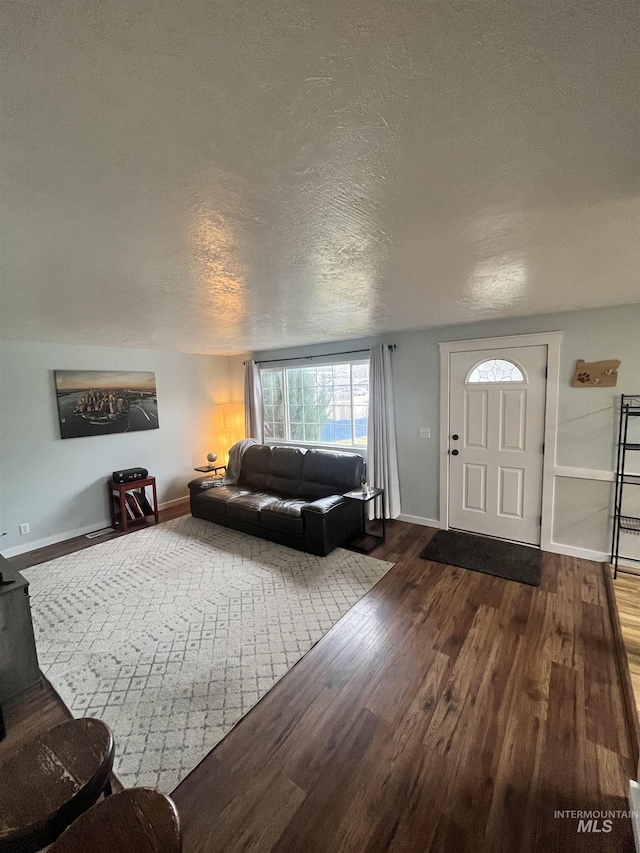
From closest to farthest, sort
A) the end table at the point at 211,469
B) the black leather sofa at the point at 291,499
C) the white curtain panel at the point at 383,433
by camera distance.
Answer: the black leather sofa at the point at 291,499
the white curtain panel at the point at 383,433
the end table at the point at 211,469

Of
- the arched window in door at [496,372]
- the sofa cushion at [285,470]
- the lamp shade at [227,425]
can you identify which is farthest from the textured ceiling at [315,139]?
the lamp shade at [227,425]

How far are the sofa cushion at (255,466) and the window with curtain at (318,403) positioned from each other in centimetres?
65

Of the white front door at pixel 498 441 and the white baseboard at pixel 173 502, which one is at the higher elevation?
the white front door at pixel 498 441

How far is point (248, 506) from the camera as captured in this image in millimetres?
3943

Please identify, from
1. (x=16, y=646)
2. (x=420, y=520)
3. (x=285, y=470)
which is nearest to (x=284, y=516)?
(x=285, y=470)

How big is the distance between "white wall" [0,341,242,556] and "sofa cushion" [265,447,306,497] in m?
1.61

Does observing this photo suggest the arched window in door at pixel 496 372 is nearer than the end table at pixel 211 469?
Yes

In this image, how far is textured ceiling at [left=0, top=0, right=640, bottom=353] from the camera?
2.01ft

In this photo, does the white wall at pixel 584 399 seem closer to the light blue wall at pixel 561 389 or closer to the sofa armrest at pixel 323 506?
the light blue wall at pixel 561 389

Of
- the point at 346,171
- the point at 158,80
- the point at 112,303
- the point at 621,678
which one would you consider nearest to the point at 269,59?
the point at 158,80

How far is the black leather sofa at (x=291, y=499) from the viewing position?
11.5ft

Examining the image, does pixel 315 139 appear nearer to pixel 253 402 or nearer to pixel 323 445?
pixel 323 445

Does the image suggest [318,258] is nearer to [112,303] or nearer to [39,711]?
[112,303]

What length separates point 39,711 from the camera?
182cm
